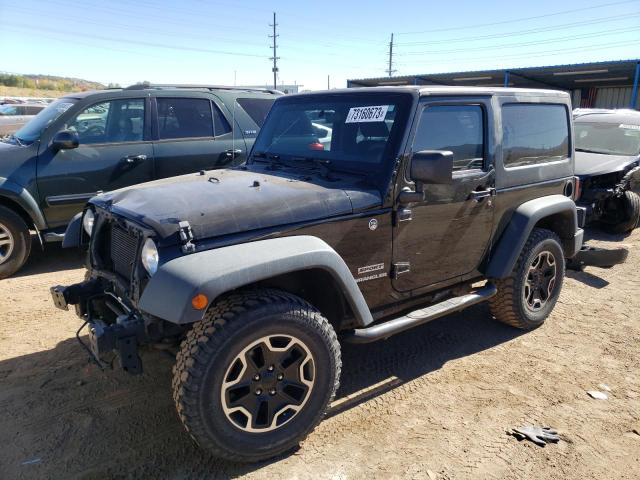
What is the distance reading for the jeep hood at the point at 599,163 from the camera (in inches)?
291

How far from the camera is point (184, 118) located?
647 centimetres

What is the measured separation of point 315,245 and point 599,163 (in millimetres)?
6636

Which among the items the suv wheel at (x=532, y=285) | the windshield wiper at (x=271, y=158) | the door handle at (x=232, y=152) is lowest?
the suv wheel at (x=532, y=285)

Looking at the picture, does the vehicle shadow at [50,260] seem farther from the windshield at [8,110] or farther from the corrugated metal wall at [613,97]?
the corrugated metal wall at [613,97]

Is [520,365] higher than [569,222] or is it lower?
lower

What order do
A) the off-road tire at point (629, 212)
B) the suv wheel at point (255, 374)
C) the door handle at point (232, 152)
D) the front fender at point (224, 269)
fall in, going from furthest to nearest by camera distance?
the off-road tire at point (629, 212), the door handle at point (232, 152), the suv wheel at point (255, 374), the front fender at point (224, 269)

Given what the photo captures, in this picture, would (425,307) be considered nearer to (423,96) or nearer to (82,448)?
(423,96)

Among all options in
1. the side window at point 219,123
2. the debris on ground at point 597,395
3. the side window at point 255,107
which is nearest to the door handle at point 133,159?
the side window at point 219,123

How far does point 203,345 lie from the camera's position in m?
2.48

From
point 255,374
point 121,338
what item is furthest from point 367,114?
point 121,338

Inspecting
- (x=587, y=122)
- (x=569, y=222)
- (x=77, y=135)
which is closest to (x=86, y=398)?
(x=77, y=135)

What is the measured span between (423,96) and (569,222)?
7.00 feet

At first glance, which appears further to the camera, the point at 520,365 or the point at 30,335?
the point at 30,335

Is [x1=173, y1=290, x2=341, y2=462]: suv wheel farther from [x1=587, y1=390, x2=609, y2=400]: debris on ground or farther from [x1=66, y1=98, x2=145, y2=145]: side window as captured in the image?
[x1=66, y1=98, x2=145, y2=145]: side window
